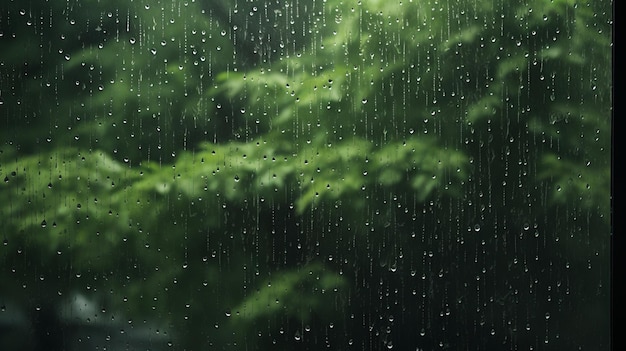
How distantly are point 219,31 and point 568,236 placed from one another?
735 mm

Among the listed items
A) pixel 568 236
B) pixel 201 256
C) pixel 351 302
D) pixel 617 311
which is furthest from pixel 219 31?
pixel 617 311

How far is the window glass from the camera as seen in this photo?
4.33 feet

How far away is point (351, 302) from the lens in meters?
1.33

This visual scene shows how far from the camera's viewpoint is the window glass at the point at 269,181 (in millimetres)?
1321

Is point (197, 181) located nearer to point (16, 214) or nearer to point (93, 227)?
point (93, 227)

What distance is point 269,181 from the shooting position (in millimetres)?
1334

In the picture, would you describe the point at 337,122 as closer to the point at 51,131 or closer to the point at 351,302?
the point at 351,302

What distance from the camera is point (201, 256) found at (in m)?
1.33

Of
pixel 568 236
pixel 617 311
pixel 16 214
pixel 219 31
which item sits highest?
pixel 219 31

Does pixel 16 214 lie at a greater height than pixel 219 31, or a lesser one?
lesser

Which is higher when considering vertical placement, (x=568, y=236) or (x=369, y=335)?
(x=568, y=236)

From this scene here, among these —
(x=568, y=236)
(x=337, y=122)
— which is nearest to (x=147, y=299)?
(x=337, y=122)

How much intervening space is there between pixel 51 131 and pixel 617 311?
3.51 ft

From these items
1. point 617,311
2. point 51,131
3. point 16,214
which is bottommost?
point 617,311
